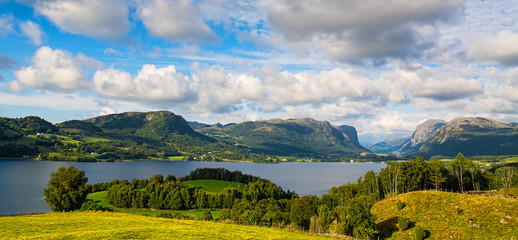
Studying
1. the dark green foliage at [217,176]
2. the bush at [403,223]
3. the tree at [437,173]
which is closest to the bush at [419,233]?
the bush at [403,223]

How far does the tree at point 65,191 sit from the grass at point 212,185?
89.2 meters

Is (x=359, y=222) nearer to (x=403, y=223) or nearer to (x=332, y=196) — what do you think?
(x=403, y=223)

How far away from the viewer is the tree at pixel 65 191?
7212 cm

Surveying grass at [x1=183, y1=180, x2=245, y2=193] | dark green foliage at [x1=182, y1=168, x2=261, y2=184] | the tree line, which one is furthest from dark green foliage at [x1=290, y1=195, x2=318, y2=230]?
dark green foliage at [x1=182, y1=168, x2=261, y2=184]

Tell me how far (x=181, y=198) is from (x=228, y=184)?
49613mm

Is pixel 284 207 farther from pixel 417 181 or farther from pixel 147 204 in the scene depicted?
pixel 147 204

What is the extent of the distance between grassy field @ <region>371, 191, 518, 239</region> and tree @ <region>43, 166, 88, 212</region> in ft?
243

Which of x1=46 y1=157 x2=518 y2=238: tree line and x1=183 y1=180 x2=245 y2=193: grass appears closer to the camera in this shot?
x1=46 y1=157 x2=518 y2=238: tree line

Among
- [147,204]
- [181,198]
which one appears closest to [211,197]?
[181,198]

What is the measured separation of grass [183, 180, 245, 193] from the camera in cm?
16565

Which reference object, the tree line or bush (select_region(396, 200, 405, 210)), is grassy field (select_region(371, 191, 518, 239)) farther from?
the tree line

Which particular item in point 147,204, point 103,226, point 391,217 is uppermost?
point 103,226

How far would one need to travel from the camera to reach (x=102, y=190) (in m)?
164

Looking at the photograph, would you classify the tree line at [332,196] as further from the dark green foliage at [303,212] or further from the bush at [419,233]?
the bush at [419,233]
